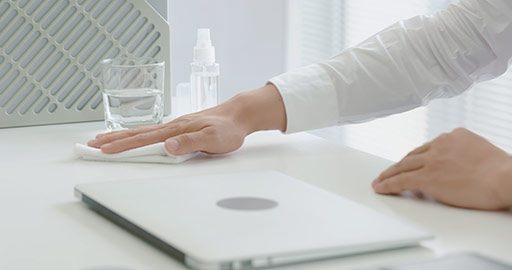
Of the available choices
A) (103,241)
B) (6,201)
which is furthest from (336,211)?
(6,201)

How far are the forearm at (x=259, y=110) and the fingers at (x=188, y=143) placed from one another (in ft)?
0.27

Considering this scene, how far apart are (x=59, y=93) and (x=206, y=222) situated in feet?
2.41

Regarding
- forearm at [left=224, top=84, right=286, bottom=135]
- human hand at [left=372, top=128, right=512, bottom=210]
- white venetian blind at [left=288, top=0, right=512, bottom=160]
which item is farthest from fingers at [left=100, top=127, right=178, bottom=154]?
white venetian blind at [left=288, top=0, right=512, bottom=160]

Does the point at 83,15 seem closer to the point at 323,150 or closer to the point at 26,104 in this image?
the point at 26,104

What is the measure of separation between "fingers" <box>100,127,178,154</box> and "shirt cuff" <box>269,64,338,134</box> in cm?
18

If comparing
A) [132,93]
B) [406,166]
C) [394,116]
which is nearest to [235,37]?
[394,116]

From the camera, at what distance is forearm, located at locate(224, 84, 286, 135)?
109 cm

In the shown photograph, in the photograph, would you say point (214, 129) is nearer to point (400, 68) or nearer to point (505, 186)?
point (400, 68)

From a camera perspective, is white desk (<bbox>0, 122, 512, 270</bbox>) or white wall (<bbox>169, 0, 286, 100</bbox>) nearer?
white desk (<bbox>0, 122, 512, 270</bbox>)

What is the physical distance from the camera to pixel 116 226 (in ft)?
2.33

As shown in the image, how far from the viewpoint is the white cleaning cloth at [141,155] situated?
99 centimetres

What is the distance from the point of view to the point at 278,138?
45.9 inches

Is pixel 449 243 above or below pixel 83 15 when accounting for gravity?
below

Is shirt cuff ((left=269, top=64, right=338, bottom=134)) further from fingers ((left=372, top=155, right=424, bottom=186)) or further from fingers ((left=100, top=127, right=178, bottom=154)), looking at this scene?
fingers ((left=372, top=155, right=424, bottom=186))
